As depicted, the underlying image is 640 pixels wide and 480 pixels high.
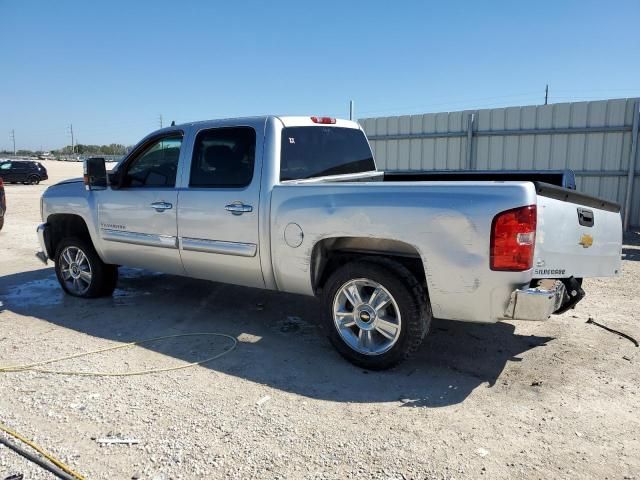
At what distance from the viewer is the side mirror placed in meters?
5.57

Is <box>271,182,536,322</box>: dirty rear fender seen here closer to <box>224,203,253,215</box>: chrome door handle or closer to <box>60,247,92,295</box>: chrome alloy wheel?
<box>224,203,253,215</box>: chrome door handle

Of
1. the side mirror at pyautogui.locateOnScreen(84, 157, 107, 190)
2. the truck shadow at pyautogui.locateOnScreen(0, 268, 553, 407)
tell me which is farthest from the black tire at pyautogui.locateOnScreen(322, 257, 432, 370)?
the side mirror at pyautogui.locateOnScreen(84, 157, 107, 190)

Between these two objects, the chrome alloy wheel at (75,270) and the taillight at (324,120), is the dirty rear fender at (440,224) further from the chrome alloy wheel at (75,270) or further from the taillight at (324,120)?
the chrome alloy wheel at (75,270)

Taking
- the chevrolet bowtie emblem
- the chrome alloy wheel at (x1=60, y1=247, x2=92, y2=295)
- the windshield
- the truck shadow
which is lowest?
the truck shadow

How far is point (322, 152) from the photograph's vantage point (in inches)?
198

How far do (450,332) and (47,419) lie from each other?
3369mm

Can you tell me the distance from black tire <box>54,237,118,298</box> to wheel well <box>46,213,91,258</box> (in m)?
0.13

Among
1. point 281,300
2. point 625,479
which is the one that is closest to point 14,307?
point 281,300

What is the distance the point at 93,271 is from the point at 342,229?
3474 mm

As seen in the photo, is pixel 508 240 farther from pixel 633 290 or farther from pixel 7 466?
pixel 633 290

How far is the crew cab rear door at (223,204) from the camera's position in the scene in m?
4.51

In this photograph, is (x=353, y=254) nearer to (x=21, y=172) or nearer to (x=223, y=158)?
(x=223, y=158)

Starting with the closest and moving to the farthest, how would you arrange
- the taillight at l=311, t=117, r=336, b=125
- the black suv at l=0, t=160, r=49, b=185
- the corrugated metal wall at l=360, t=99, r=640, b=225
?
1. the taillight at l=311, t=117, r=336, b=125
2. the corrugated metal wall at l=360, t=99, r=640, b=225
3. the black suv at l=0, t=160, r=49, b=185

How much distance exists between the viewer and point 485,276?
11.1 ft
